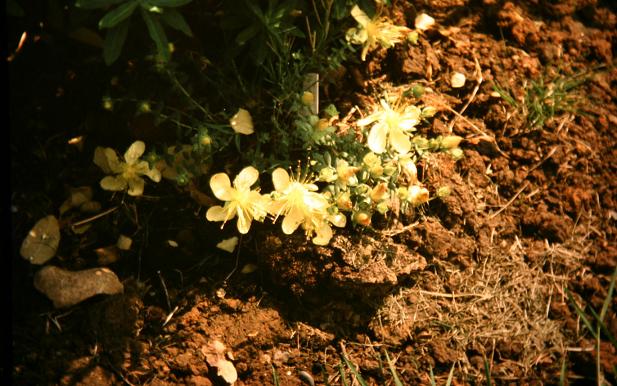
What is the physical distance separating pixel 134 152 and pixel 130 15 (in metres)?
0.44

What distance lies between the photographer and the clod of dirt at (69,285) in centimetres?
166

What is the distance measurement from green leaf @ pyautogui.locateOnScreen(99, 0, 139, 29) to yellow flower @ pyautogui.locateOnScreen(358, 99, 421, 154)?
0.79 meters

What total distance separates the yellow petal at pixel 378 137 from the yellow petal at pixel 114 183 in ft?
2.72

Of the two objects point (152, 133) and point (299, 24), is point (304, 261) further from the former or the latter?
point (299, 24)

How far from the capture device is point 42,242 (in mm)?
1705

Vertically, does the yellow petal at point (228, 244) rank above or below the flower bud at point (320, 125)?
below

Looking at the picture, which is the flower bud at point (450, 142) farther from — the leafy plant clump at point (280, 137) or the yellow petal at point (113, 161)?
the yellow petal at point (113, 161)

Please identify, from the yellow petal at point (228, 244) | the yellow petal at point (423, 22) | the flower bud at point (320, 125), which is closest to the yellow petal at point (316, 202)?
the flower bud at point (320, 125)

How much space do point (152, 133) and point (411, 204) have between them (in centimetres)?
96

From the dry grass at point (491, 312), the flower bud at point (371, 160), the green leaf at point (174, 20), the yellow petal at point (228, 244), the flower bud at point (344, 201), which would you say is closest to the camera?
the green leaf at point (174, 20)

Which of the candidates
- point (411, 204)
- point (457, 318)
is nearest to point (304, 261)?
point (411, 204)

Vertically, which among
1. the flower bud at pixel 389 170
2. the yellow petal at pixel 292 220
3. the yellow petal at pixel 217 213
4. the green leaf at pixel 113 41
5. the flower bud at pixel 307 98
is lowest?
the yellow petal at pixel 292 220

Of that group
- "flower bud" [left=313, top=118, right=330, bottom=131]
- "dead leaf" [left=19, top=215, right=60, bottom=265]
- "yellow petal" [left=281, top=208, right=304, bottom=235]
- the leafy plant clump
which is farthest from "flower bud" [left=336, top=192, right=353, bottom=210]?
"dead leaf" [left=19, top=215, right=60, bottom=265]

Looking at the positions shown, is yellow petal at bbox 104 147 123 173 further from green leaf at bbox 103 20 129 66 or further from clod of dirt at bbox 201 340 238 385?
clod of dirt at bbox 201 340 238 385
